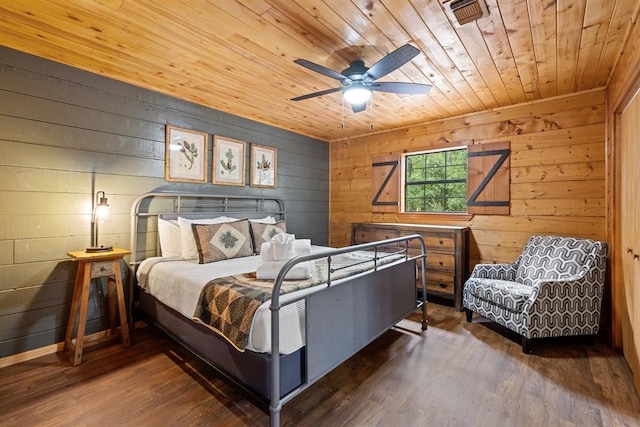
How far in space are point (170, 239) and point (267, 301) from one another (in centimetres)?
181

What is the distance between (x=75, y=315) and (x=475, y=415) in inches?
123

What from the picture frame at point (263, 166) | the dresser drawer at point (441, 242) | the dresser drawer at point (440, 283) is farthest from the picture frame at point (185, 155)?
the dresser drawer at point (440, 283)

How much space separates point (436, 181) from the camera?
4.31m

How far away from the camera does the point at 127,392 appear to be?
2.02 meters

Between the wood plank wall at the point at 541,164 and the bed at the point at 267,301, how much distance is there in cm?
149

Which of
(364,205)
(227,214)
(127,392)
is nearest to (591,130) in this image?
(364,205)

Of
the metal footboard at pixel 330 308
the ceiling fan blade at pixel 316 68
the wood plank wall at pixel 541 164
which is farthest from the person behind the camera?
the wood plank wall at pixel 541 164

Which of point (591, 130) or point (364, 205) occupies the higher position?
point (591, 130)

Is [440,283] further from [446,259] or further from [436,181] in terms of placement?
[436,181]

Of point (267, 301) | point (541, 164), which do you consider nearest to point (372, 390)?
point (267, 301)

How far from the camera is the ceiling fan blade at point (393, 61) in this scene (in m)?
1.87

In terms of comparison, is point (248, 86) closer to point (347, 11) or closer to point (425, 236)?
point (347, 11)

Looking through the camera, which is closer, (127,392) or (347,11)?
(347,11)

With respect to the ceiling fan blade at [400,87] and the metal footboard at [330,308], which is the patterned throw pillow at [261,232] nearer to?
the metal footboard at [330,308]
